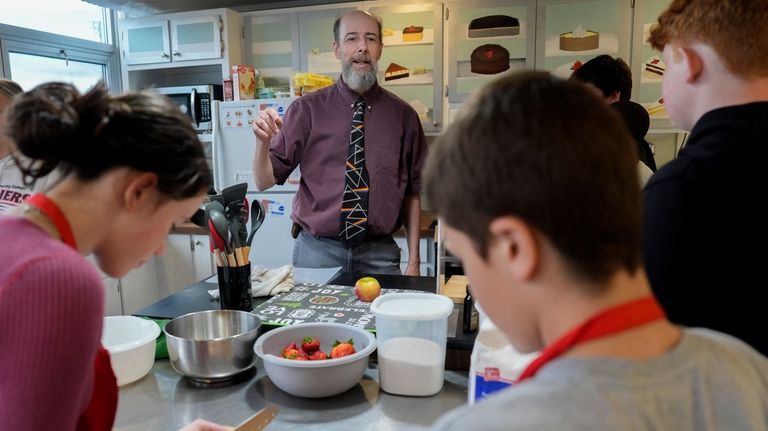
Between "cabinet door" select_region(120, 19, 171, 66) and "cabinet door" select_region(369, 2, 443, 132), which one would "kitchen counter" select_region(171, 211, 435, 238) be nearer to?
"cabinet door" select_region(369, 2, 443, 132)

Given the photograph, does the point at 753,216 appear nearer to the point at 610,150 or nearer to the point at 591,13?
the point at 610,150

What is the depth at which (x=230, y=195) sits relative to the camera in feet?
4.85

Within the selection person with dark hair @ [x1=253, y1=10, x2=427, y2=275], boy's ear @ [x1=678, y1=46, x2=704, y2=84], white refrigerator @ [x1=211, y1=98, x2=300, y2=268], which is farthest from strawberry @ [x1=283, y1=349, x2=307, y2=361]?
white refrigerator @ [x1=211, y1=98, x2=300, y2=268]

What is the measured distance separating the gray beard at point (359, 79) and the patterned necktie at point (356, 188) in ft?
0.18

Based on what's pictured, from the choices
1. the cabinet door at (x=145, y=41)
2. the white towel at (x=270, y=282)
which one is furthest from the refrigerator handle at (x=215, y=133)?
the white towel at (x=270, y=282)

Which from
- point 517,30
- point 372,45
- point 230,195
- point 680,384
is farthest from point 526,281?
point 517,30

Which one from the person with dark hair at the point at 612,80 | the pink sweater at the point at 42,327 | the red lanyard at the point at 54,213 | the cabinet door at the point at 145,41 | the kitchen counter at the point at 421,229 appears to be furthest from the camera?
the cabinet door at the point at 145,41

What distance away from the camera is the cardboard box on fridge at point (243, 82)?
344cm

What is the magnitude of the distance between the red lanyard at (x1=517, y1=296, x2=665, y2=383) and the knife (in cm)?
62

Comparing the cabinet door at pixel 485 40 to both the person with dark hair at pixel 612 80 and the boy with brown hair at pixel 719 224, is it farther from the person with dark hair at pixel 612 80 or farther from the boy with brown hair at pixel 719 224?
the boy with brown hair at pixel 719 224

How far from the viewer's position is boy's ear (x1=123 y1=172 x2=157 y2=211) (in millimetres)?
733

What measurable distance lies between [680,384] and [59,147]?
0.76 metres

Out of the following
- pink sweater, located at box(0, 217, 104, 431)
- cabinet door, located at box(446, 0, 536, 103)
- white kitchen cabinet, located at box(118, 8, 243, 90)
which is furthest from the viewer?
white kitchen cabinet, located at box(118, 8, 243, 90)

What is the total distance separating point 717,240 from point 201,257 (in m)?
3.25
